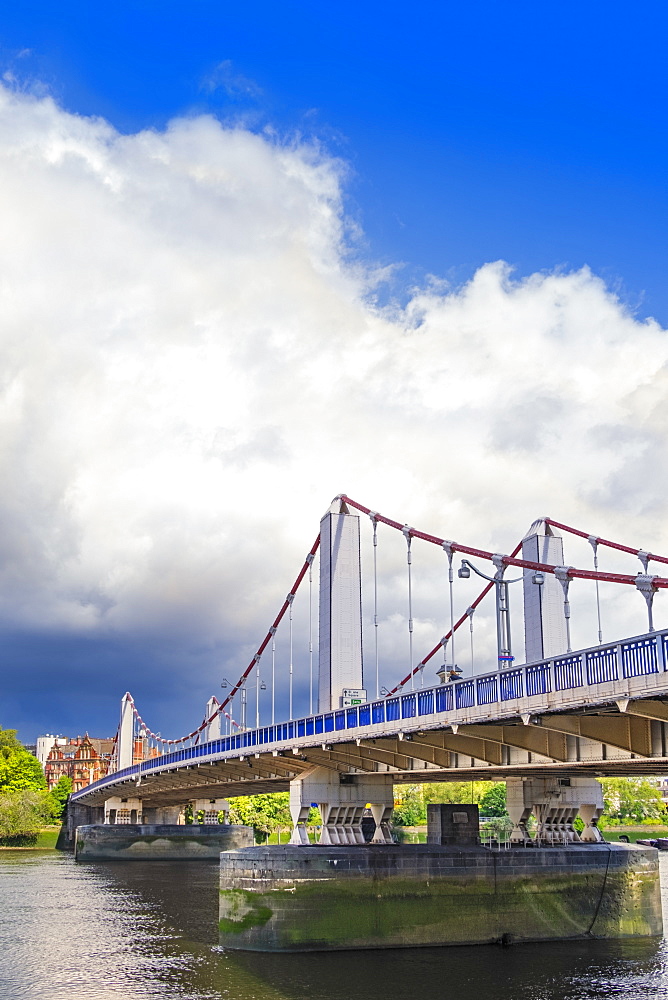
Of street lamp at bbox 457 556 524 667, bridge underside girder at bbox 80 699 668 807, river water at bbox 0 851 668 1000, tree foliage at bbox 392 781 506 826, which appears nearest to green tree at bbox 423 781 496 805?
tree foliage at bbox 392 781 506 826

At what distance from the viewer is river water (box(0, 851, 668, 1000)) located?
2967 centimetres

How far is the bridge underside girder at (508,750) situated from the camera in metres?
26.4

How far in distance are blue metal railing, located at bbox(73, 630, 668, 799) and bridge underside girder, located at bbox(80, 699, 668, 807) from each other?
0.67 metres

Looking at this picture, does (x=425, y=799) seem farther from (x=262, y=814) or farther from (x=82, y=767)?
(x=82, y=767)

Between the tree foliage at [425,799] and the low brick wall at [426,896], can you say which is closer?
the low brick wall at [426,896]

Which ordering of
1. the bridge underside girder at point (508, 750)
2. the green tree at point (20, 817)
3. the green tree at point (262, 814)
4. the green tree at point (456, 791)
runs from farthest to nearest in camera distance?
the green tree at point (262, 814) < the green tree at point (20, 817) < the green tree at point (456, 791) < the bridge underside girder at point (508, 750)

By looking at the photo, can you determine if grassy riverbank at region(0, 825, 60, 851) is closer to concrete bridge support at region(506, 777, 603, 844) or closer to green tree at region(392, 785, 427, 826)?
green tree at region(392, 785, 427, 826)

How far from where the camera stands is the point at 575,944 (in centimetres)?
3803

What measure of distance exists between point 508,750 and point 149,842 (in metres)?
69.3

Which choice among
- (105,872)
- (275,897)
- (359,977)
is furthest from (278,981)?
(105,872)

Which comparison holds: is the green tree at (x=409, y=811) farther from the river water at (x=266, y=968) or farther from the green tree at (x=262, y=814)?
the river water at (x=266, y=968)

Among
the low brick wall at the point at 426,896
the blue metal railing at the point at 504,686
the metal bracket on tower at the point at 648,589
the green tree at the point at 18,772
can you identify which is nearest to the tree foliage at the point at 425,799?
the green tree at the point at 18,772

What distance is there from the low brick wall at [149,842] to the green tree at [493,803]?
26030 millimetres

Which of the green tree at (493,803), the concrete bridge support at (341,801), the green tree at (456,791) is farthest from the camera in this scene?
the green tree at (493,803)
